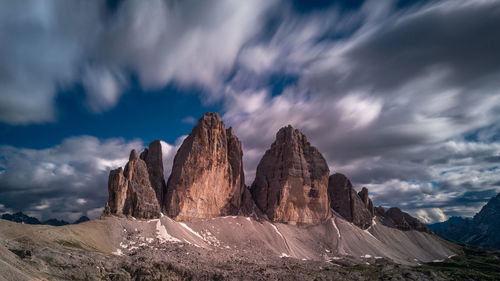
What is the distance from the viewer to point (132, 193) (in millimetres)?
106562

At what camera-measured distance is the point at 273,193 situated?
157125 millimetres

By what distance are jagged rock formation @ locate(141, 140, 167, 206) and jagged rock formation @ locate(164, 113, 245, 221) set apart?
3.09 metres

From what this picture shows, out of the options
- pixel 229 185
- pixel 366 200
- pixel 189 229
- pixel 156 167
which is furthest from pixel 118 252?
pixel 366 200

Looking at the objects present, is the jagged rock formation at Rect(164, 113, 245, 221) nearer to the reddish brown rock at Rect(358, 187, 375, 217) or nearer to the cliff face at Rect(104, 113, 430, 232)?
the cliff face at Rect(104, 113, 430, 232)

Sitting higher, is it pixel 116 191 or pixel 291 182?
pixel 291 182

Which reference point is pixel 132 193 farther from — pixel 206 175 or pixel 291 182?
pixel 291 182

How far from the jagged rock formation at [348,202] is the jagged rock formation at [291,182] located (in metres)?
17.3

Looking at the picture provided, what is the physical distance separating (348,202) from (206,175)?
95427 mm

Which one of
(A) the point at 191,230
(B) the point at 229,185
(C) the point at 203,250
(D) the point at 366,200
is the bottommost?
(C) the point at 203,250

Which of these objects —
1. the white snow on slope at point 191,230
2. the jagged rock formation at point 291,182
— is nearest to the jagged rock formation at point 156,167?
the white snow on slope at point 191,230

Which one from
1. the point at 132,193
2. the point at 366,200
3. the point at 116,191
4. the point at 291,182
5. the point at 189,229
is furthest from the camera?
the point at 366,200

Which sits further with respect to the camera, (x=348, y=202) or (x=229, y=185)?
(x=348, y=202)

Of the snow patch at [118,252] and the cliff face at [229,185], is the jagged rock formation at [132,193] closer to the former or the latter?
the cliff face at [229,185]

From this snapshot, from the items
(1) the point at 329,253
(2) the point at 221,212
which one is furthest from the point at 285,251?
(2) the point at 221,212
